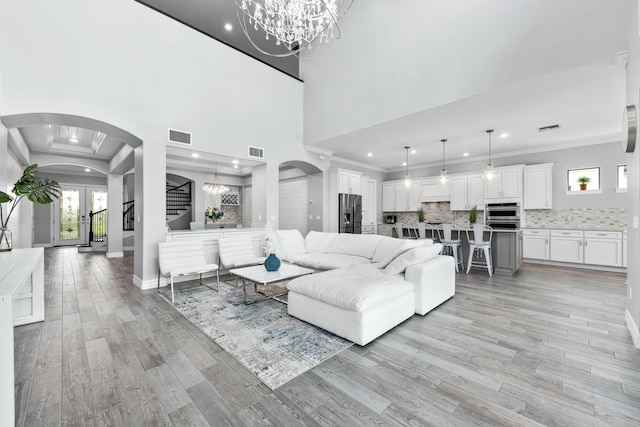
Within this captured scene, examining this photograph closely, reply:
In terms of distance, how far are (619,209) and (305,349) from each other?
7500 mm

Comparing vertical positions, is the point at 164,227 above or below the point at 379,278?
above

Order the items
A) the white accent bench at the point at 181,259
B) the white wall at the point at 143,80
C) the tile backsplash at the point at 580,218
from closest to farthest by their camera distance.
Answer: the white wall at the point at 143,80, the white accent bench at the point at 181,259, the tile backsplash at the point at 580,218

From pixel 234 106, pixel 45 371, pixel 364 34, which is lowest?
pixel 45 371

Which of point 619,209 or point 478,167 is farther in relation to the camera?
point 478,167

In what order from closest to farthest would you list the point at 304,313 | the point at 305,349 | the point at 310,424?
the point at 310,424, the point at 305,349, the point at 304,313

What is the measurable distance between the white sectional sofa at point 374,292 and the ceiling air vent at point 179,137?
10.9ft

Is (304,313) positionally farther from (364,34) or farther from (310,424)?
(364,34)

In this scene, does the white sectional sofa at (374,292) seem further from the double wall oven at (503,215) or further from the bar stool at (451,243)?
the double wall oven at (503,215)

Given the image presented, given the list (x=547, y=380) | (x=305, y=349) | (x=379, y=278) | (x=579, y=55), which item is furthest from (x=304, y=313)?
(x=579, y=55)

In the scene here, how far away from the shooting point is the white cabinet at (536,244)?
6289 mm

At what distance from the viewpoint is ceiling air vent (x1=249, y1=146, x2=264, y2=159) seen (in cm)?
567

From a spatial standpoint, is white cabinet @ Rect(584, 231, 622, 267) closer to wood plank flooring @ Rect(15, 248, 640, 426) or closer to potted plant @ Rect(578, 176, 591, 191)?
potted plant @ Rect(578, 176, 591, 191)

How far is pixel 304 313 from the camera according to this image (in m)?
2.92

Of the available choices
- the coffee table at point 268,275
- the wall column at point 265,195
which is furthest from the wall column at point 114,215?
the coffee table at point 268,275
